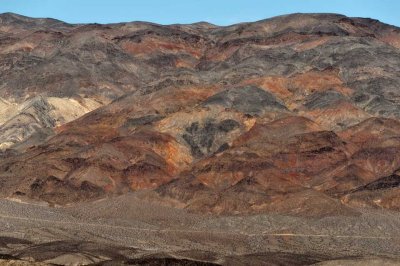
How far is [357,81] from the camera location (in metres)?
105

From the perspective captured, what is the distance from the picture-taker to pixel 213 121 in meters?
87.6

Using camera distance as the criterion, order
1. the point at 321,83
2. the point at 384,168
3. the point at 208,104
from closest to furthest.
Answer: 1. the point at 384,168
2. the point at 208,104
3. the point at 321,83

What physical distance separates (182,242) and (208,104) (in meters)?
38.2

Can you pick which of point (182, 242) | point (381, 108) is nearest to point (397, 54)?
point (381, 108)

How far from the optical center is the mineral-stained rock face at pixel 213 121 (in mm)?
72312

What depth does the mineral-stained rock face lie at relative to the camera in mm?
72312

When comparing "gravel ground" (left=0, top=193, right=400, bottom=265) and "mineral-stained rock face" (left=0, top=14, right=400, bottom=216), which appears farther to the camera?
"mineral-stained rock face" (left=0, top=14, right=400, bottom=216)

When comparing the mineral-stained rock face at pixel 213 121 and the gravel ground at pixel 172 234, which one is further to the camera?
the mineral-stained rock face at pixel 213 121

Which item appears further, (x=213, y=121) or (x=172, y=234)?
(x=213, y=121)

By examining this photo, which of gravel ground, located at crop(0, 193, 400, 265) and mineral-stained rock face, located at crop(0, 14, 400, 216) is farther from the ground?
mineral-stained rock face, located at crop(0, 14, 400, 216)

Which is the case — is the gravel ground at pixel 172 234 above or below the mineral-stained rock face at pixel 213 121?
below

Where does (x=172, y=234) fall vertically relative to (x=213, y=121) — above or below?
below

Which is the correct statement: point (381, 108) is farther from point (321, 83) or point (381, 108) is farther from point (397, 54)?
point (397, 54)

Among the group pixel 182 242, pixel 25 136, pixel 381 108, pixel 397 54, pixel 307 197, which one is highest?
pixel 397 54
